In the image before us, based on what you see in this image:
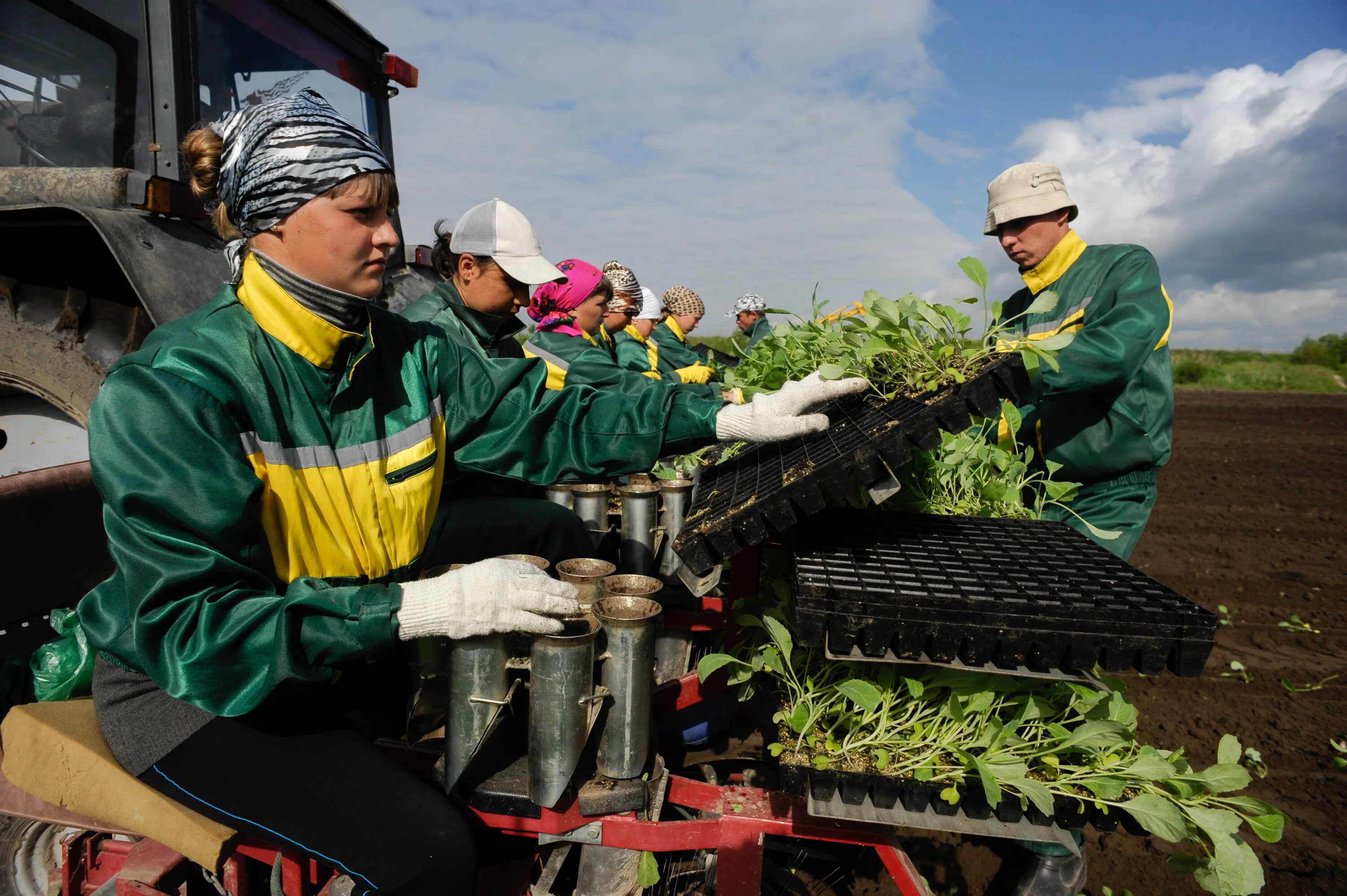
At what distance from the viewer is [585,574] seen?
1.96 meters

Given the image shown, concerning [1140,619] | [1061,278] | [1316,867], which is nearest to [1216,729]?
[1316,867]

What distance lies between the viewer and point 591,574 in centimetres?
196

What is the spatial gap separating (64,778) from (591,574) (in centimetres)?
127

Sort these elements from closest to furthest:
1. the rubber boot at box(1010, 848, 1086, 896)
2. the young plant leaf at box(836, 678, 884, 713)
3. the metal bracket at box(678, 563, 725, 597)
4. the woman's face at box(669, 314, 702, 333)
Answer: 1. the young plant leaf at box(836, 678, 884, 713)
2. the metal bracket at box(678, 563, 725, 597)
3. the rubber boot at box(1010, 848, 1086, 896)
4. the woman's face at box(669, 314, 702, 333)

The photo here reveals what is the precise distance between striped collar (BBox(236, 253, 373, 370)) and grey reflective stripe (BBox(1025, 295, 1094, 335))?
7.87 ft

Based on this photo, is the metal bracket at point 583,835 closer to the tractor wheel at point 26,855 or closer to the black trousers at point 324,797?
the black trousers at point 324,797

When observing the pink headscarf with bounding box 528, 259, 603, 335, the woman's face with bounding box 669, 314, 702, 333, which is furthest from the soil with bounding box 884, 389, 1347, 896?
the woman's face with bounding box 669, 314, 702, 333

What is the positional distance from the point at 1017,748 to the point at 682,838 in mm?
765

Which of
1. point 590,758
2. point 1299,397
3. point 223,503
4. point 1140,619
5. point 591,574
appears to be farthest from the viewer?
point 1299,397

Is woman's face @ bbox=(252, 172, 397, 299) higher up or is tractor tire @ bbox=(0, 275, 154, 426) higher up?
woman's face @ bbox=(252, 172, 397, 299)

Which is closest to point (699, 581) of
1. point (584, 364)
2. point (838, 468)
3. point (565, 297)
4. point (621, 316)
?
point (838, 468)

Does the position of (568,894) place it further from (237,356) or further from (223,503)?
(237,356)

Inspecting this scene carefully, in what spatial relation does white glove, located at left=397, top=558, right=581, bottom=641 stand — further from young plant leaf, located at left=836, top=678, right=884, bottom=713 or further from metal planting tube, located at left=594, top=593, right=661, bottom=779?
young plant leaf, located at left=836, top=678, right=884, bottom=713

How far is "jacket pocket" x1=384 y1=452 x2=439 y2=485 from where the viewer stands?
1.84m
